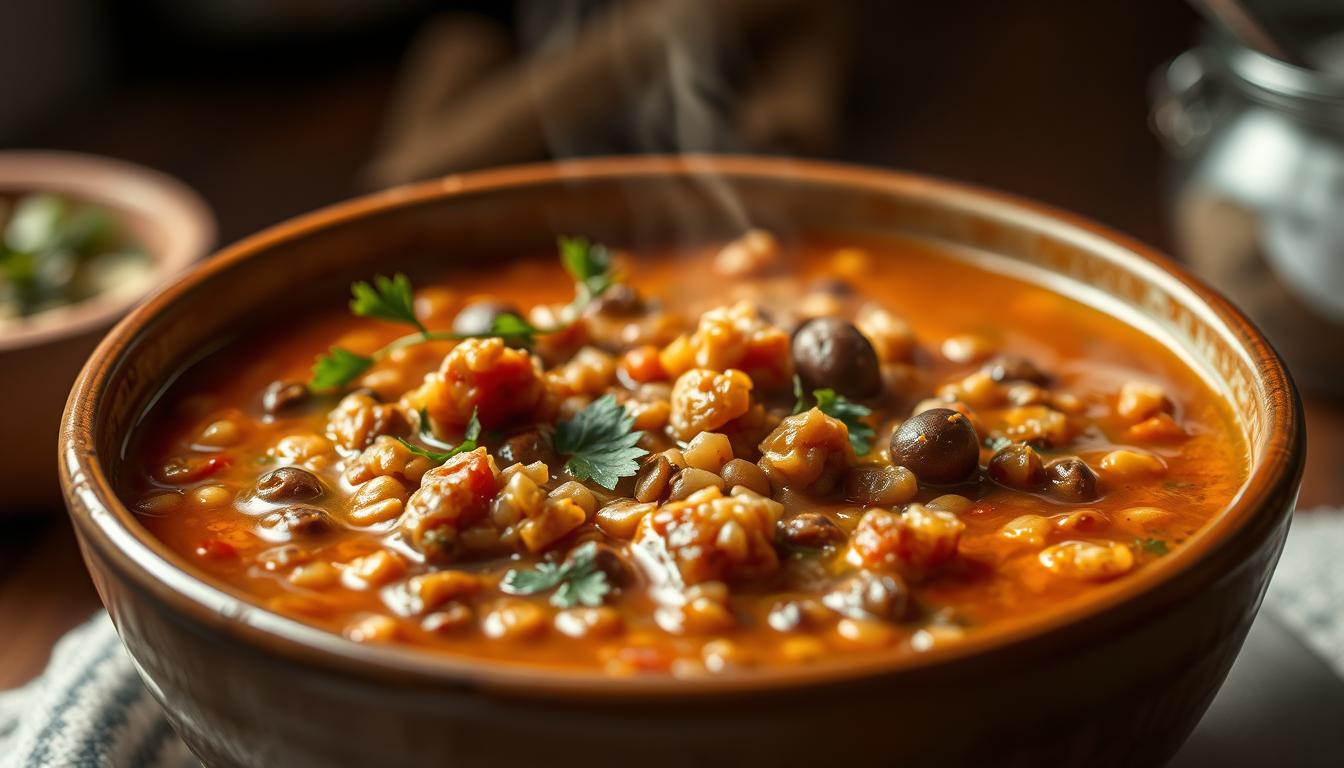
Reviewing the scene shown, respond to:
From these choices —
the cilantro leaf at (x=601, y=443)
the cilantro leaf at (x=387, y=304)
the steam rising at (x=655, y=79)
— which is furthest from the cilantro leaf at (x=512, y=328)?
the steam rising at (x=655, y=79)

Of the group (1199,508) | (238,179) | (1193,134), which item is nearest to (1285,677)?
(1199,508)

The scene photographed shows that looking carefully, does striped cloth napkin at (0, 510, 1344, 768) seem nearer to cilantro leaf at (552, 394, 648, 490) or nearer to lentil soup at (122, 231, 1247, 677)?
lentil soup at (122, 231, 1247, 677)

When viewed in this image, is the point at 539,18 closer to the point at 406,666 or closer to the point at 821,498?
the point at 821,498

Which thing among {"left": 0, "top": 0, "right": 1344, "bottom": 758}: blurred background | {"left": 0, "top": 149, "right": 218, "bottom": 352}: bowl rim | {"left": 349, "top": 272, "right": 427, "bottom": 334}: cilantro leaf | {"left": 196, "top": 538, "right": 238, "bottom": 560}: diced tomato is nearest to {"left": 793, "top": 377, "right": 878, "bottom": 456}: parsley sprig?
{"left": 349, "top": 272, "right": 427, "bottom": 334}: cilantro leaf

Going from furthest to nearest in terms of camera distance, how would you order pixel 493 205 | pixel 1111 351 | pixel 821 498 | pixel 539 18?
pixel 539 18
pixel 493 205
pixel 1111 351
pixel 821 498

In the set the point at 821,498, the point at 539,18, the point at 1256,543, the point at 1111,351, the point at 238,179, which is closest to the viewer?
the point at 1256,543

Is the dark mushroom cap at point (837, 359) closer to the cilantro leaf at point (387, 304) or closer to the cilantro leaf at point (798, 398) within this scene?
the cilantro leaf at point (798, 398)

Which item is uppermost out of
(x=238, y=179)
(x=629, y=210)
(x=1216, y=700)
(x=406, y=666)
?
(x=406, y=666)
